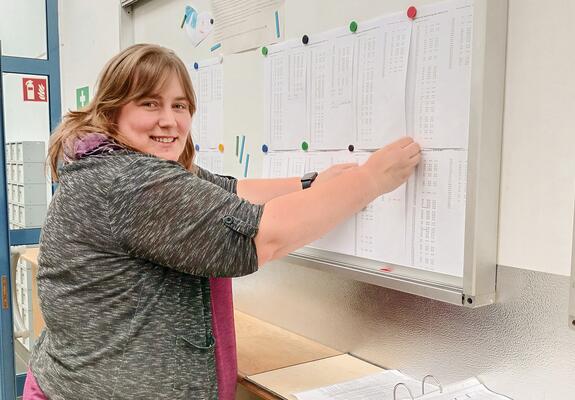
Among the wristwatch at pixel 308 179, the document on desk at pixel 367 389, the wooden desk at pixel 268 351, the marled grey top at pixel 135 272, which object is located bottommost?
the wooden desk at pixel 268 351

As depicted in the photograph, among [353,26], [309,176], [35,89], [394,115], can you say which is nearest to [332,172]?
[309,176]

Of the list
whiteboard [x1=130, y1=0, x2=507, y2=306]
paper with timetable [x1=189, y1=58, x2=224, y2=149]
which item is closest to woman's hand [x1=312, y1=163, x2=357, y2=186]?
whiteboard [x1=130, y1=0, x2=507, y2=306]

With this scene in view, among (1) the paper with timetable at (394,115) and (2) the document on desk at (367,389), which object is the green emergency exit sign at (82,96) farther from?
(2) the document on desk at (367,389)

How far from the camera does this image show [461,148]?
103 cm

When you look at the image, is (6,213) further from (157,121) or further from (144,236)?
(144,236)

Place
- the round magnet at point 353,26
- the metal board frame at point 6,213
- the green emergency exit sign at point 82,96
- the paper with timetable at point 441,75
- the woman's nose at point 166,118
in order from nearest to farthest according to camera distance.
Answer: the paper with timetable at point 441,75, the woman's nose at point 166,118, the round magnet at point 353,26, the metal board frame at point 6,213, the green emergency exit sign at point 82,96

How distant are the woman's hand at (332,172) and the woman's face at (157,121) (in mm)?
337

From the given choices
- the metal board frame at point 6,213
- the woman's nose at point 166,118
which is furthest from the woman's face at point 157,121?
the metal board frame at point 6,213

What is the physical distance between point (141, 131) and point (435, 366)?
777mm

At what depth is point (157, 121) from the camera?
113 cm

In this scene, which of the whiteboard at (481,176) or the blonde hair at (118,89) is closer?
the whiteboard at (481,176)

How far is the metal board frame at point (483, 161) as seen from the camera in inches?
38.5

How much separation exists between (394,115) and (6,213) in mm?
1767

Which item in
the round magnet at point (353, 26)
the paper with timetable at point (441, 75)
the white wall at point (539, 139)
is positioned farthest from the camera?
the round magnet at point (353, 26)
